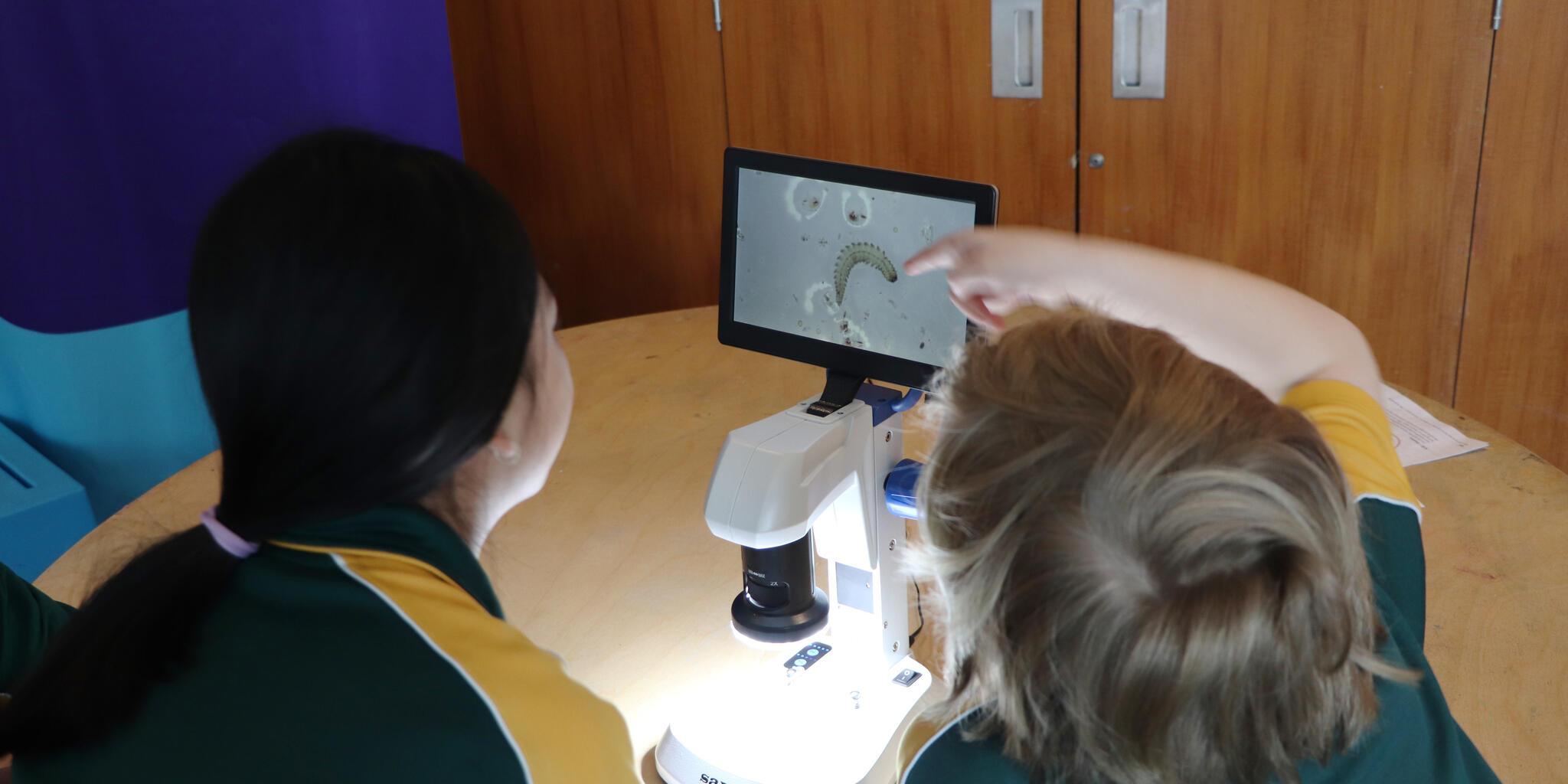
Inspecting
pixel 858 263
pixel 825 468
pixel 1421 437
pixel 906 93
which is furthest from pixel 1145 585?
pixel 906 93

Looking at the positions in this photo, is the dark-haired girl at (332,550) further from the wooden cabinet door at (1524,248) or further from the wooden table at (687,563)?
the wooden cabinet door at (1524,248)

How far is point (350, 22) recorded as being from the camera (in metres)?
2.09

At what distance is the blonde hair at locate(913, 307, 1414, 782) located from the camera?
23.4 inches

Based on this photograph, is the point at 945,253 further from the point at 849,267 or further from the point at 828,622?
the point at 828,622

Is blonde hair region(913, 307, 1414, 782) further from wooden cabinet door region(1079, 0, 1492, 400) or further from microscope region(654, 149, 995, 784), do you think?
wooden cabinet door region(1079, 0, 1492, 400)

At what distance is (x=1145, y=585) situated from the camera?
606 mm

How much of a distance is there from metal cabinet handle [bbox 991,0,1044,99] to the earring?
2032 millimetres

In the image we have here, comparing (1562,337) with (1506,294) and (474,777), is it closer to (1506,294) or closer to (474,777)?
(1506,294)

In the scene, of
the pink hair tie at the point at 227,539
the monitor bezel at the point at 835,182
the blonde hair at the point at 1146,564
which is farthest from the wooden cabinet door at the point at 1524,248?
the pink hair tie at the point at 227,539

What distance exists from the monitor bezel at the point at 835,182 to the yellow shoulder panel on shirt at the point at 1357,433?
0.27 metres

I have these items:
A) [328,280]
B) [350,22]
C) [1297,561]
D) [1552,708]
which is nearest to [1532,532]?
[1552,708]

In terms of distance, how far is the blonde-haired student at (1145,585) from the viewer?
0.60 meters

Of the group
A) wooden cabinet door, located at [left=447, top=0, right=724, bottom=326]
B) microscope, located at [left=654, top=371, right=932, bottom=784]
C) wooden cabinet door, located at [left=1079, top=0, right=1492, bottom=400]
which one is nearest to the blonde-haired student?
microscope, located at [left=654, top=371, right=932, bottom=784]

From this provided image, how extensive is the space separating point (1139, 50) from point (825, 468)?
1.88 m
